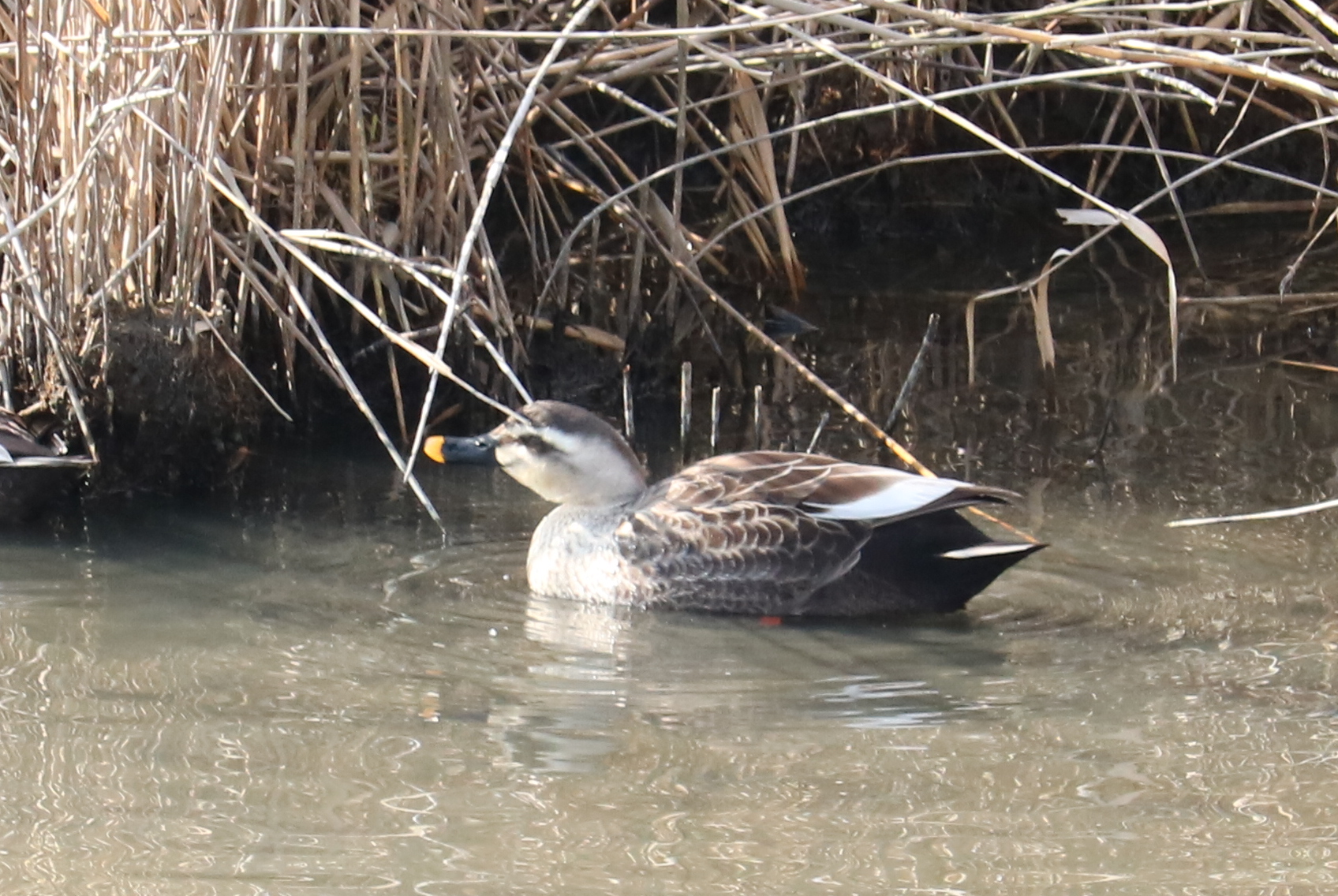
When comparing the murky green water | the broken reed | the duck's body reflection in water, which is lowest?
the duck's body reflection in water

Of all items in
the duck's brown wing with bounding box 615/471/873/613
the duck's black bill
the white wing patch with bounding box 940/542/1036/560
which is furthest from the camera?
the duck's black bill

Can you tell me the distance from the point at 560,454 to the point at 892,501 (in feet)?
3.21

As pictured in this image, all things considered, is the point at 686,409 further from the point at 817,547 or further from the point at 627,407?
the point at 817,547

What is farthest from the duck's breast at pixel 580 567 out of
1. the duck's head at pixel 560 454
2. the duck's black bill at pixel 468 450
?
the duck's black bill at pixel 468 450

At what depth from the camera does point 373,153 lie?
601 cm

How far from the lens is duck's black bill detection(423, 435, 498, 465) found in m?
5.14

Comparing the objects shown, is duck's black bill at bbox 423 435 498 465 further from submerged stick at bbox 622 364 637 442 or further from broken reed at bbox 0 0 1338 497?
submerged stick at bbox 622 364 637 442

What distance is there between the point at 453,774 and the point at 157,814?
544mm

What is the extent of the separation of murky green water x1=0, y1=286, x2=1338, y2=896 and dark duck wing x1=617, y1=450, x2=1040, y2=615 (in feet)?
0.35

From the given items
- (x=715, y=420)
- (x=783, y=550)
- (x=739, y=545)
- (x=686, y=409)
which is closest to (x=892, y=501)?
(x=783, y=550)

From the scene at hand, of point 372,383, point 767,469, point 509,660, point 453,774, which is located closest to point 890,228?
point 372,383

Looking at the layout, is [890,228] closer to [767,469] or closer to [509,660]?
[767,469]

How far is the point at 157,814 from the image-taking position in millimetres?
3260

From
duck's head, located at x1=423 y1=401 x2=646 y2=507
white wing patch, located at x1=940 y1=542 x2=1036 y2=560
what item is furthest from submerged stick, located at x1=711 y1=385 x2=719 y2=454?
white wing patch, located at x1=940 y1=542 x2=1036 y2=560
